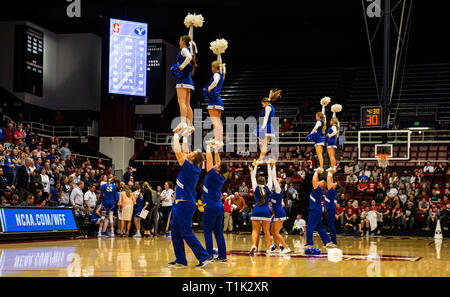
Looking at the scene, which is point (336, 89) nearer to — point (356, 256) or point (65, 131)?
point (65, 131)

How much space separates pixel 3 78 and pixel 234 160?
10611 mm

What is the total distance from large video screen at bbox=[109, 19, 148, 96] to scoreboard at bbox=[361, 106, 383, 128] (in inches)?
404

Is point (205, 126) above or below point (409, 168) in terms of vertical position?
above

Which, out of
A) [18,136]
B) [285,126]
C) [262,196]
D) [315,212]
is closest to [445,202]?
[315,212]

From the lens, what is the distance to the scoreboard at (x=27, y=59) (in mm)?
25125

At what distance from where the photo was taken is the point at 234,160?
1003 inches

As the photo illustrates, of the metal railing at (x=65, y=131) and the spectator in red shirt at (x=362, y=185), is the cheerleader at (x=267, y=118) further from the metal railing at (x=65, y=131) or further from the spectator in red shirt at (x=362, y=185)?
the metal railing at (x=65, y=131)

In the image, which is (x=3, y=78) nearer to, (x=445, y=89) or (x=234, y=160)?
(x=234, y=160)

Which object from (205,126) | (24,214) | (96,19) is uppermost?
(96,19)

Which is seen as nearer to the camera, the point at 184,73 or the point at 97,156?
the point at 184,73

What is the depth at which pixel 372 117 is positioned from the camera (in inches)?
687

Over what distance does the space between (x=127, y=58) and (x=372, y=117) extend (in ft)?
35.5
